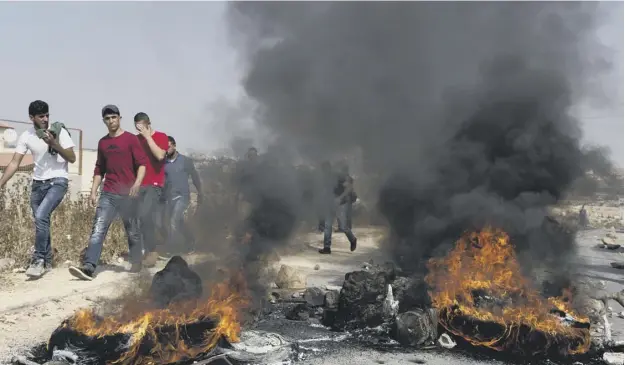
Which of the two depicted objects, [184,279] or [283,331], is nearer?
Result: [184,279]

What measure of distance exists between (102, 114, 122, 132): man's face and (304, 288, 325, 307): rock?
Result: 3187mm

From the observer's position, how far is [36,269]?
6309mm

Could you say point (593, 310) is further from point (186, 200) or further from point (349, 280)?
point (186, 200)

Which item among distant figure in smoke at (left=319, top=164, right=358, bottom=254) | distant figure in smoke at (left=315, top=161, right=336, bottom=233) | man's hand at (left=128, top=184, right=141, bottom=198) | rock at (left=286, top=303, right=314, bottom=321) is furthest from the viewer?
distant figure in smoke at (left=319, top=164, right=358, bottom=254)

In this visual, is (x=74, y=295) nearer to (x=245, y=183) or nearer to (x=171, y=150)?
(x=245, y=183)

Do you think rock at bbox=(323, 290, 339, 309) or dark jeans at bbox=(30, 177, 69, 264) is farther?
dark jeans at bbox=(30, 177, 69, 264)

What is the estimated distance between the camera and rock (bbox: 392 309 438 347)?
4.82m

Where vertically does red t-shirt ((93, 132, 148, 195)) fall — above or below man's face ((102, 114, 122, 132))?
below

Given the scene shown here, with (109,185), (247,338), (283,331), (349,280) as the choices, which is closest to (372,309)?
(349,280)

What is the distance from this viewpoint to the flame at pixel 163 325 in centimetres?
394

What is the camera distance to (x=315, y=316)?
5816mm

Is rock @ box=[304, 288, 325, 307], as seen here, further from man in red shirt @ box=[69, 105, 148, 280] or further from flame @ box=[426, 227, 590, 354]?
man in red shirt @ box=[69, 105, 148, 280]

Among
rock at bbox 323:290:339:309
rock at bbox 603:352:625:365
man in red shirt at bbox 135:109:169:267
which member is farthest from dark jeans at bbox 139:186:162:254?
rock at bbox 603:352:625:365

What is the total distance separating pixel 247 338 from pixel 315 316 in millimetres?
1376
